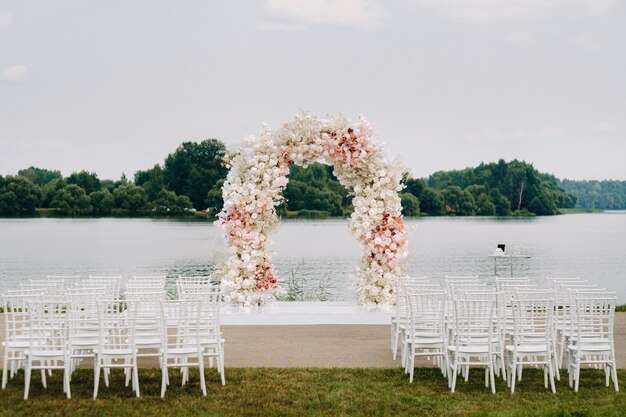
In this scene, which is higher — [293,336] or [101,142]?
[101,142]

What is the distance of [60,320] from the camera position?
998 cm

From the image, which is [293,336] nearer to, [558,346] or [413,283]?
[413,283]

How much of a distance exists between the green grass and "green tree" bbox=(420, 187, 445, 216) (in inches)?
2614

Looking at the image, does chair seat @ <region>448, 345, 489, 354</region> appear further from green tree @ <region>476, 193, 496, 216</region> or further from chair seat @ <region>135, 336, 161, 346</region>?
green tree @ <region>476, 193, 496, 216</region>

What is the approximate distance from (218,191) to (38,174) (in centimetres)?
2410

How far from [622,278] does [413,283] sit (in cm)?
2655

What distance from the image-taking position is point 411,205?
73.4m

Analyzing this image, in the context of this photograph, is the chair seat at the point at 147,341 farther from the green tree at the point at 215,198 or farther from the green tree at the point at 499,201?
the green tree at the point at 499,201

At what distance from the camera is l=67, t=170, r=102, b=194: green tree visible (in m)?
72.5

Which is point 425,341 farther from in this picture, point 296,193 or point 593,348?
point 296,193

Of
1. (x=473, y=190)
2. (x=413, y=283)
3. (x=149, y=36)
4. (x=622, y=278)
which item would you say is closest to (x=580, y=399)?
(x=413, y=283)

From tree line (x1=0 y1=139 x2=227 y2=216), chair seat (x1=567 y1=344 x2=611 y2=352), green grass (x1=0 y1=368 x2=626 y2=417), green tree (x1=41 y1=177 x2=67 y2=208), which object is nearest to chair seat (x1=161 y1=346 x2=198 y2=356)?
green grass (x1=0 y1=368 x2=626 y2=417)

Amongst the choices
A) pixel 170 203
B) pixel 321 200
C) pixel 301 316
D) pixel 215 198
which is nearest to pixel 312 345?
pixel 301 316

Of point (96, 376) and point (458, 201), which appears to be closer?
point (96, 376)
